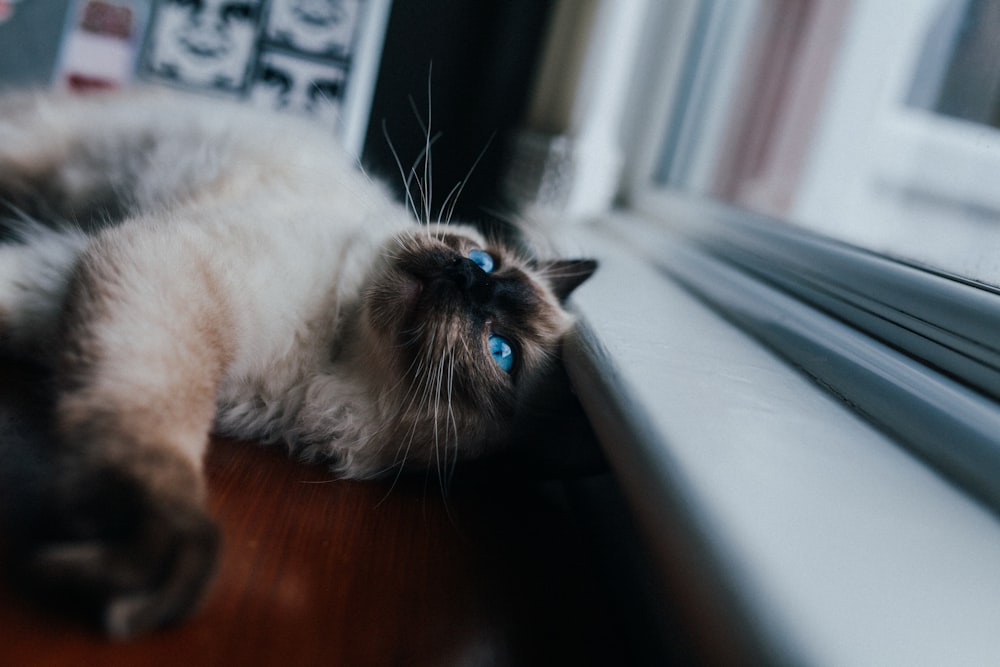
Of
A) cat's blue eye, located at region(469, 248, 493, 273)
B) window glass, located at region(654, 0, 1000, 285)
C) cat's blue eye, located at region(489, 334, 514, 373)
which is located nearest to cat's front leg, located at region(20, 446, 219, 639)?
cat's blue eye, located at region(489, 334, 514, 373)

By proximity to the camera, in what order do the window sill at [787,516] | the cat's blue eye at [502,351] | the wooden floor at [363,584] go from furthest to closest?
the cat's blue eye at [502,351] < the wooden floor at [363,584] < the window sill at [787,516]

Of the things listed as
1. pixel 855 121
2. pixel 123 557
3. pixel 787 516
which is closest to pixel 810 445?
pixel 787 516

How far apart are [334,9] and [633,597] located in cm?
224

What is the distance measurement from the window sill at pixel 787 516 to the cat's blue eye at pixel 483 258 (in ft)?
1.07

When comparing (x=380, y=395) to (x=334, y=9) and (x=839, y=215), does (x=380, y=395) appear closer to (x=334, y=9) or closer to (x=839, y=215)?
(x=839, y=215)

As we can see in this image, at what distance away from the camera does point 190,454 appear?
0.62m

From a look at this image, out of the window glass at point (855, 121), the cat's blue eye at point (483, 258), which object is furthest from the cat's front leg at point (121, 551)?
the window glass at point (855, 121)

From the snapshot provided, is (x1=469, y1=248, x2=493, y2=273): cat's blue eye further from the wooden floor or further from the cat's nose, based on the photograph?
the wooden floor

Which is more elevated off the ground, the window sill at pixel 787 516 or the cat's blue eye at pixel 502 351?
the window sill at pixel 787 516

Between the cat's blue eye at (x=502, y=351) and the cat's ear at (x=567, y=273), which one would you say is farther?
the cat's ear at (x=567, y=273)

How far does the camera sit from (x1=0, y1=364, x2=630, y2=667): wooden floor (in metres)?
0.51

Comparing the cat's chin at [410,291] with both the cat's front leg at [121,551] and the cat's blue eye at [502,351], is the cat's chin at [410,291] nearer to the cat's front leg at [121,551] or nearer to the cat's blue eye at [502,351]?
the cat's blue eye at [502,351]

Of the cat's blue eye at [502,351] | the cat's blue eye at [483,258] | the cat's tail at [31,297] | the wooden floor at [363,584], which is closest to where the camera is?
the wooden floor at [363,584]

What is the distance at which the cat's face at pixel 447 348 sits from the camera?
94 cm
